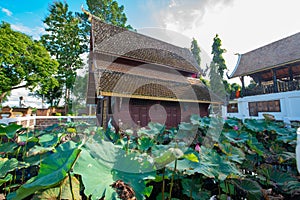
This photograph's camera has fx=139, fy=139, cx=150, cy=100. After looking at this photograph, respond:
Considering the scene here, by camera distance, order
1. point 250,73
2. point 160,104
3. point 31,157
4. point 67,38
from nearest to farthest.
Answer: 1. point 31,157
2. point 160,104
3. point 250,73
4. point 67,38

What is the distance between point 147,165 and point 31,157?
135cm

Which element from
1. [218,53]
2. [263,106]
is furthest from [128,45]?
[218,53]

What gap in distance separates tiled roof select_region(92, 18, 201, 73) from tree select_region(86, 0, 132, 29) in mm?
7966

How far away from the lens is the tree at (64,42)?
1536 cm

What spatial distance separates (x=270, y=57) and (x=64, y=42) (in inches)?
770

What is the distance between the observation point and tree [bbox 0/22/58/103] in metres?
8.80

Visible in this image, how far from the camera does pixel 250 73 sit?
10109 mm

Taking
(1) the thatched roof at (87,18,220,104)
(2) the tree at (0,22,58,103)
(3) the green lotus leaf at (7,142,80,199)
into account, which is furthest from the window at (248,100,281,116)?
(2) the tree at (0,22,58,103)

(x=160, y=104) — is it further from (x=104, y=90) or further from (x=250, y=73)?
(x=250, y=73)

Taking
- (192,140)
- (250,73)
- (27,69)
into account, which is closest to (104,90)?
(192,140)

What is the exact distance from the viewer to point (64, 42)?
15.9 m

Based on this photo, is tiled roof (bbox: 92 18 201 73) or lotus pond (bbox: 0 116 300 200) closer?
lotus pond (bbox: 0 116 300 200)

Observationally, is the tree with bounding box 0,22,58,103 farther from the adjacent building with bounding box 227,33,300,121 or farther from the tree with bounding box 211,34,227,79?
the tree with bounding box 211,34,227,79

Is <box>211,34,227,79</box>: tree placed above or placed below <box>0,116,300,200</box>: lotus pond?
above
